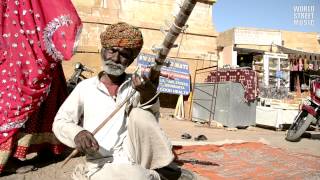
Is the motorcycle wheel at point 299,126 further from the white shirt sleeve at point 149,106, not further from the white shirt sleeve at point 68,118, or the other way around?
the white shirt sleeve at point 68,118

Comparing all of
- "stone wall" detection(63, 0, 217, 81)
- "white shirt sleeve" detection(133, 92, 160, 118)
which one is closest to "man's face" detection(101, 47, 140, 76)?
"white shirt sleeve" detection(133, 92, 160, 118)

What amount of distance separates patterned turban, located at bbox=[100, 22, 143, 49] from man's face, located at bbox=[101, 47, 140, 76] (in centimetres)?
4

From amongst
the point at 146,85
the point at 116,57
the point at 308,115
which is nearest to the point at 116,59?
the point at 116,57

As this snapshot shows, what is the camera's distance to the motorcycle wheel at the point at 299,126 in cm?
800

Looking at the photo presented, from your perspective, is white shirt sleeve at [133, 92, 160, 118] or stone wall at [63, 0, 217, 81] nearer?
white shirt sleeve at [133, 92, 160, 118]

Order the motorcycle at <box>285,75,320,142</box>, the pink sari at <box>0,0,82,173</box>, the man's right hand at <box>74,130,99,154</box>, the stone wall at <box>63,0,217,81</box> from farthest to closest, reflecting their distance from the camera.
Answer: the stone wall at <box>63,0,217,81</box> → the motorcycle at <box>285,75,320,142</box> → the pink sari at <box>0,0,82,173</box> → the man's right hand at <box>74,130,99,154</box>

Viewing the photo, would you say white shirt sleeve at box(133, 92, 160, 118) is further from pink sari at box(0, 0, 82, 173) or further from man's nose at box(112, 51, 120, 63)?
pink sari at box(0, 0, 82, 173)

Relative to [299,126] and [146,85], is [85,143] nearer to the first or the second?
[146,85]

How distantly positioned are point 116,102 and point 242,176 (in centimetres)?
261

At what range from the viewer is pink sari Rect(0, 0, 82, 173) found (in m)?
4.48

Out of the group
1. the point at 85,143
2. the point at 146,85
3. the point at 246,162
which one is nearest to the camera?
the point at 85,143

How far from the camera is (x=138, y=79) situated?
245 cm

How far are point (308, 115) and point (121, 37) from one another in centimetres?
631

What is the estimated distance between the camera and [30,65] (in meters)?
4.59
